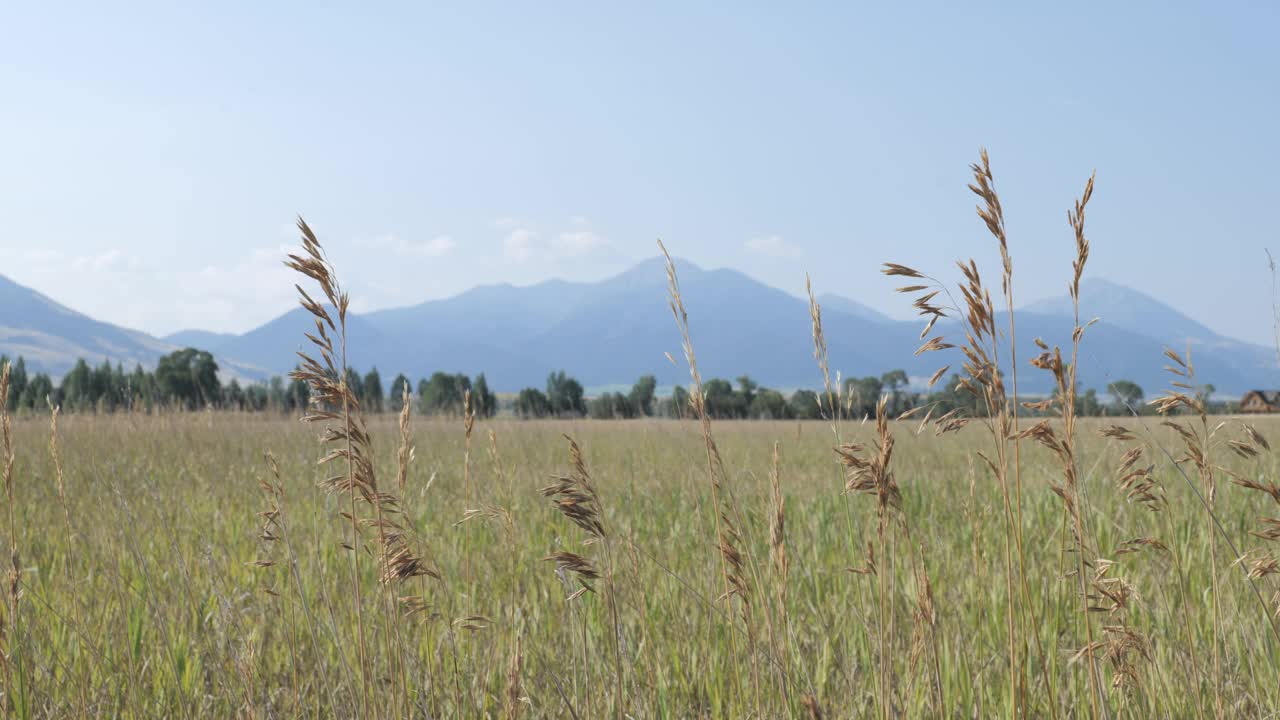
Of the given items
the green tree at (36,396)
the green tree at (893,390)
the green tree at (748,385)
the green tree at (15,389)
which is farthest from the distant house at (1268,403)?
the green tree at (36,396)

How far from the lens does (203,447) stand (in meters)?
8.91

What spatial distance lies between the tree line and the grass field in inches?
6.9

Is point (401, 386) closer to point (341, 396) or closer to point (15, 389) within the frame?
point (341, 396)

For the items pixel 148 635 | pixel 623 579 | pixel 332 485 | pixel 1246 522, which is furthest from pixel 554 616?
pixel 1246 522

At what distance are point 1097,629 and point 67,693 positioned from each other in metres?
3.22

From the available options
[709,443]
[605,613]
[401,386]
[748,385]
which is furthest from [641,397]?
[709,443]

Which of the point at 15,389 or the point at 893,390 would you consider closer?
the point at 893,390

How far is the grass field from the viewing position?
6.07 feet

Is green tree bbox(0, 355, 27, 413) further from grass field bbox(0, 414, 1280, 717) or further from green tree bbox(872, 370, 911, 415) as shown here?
green tree bbox(872, 370, 911, 415)

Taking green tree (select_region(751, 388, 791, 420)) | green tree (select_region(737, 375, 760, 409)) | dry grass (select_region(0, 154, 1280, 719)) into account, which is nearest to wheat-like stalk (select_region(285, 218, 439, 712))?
dry grass (select_region(0, 154, 1280, 719))

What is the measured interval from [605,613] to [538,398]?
20241mm

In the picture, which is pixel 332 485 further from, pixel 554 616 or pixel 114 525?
pixel 114 525

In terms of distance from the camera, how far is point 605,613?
3062mm

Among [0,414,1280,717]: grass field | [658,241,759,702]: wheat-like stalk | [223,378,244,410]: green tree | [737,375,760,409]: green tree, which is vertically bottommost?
[0,414,1280,717]: grass field
